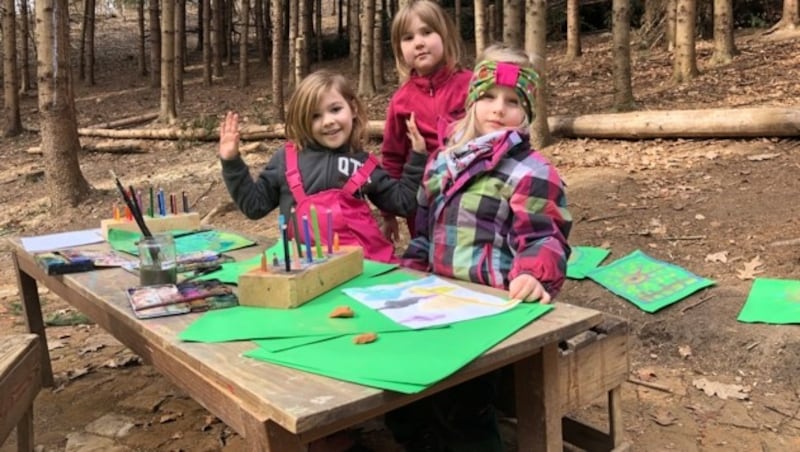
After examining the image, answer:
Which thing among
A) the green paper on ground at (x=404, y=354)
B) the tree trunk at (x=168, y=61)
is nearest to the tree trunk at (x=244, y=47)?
the tree trunk at (x=168, y=61)

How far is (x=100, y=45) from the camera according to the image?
26078 mm

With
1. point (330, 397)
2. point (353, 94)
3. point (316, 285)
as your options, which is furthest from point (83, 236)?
point (330, 397)

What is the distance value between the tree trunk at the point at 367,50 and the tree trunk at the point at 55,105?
167 inches

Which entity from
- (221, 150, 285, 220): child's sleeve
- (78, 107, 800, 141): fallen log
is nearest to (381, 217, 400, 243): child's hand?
(221, 150, 285, 220): child's sleeve

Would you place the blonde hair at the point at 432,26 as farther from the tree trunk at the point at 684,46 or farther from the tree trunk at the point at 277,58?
the tree trunk at the point at 277,58

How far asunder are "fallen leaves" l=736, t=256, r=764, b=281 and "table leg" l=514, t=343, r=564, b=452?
101 inches

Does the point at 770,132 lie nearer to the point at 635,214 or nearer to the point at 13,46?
the point at 635,214

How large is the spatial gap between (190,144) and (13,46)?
4.71m

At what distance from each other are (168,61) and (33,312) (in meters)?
8.07

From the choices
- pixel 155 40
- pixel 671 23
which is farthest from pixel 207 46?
pixel 671 23

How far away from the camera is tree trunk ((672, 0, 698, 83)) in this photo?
864 cm

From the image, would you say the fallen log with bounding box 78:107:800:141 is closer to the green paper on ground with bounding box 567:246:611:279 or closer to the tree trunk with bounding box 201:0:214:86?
the green paper on ground with bounding box 567:246:611:279

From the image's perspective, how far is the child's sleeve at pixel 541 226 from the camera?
2117mm

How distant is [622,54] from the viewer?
25.0ft
